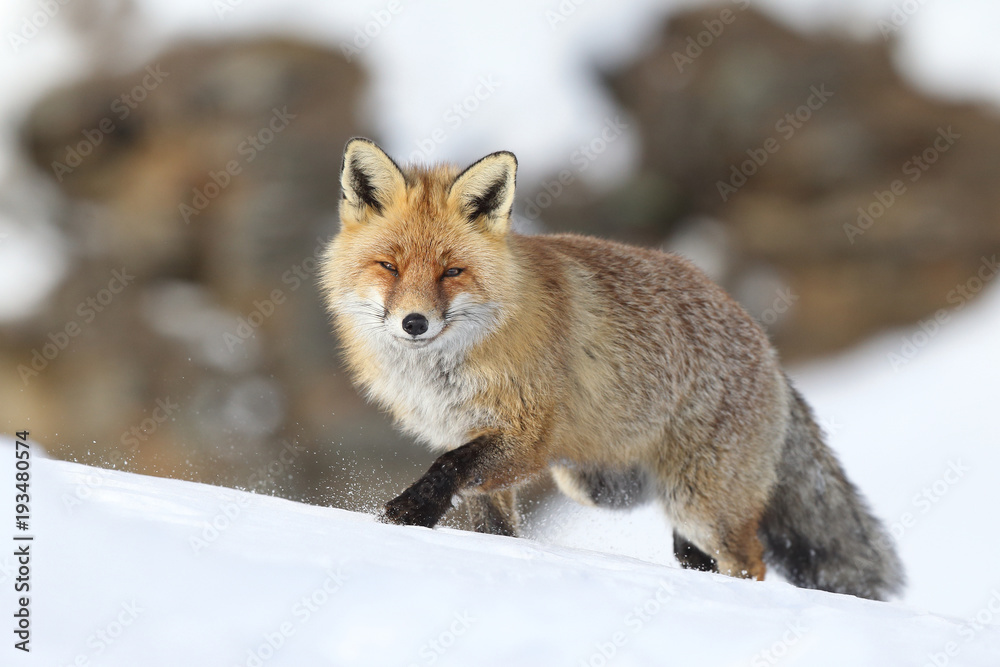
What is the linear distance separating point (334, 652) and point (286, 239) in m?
12.1

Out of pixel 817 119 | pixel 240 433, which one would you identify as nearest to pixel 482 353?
pixel 240 433

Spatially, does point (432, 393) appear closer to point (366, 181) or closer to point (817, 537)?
point (366, 181)

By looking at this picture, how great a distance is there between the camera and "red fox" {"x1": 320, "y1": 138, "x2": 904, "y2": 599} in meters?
3.64

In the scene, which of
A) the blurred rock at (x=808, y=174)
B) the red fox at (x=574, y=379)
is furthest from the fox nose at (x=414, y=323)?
the blurred rock at (x=808, y=174)

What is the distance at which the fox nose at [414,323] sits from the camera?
3.37 m

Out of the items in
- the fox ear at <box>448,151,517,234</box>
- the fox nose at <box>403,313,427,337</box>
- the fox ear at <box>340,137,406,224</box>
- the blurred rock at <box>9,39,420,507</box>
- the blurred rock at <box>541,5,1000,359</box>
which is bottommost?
the blurred rock at <box>9,39,420,507</box>

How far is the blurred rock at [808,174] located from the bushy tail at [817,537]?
31.9 feet

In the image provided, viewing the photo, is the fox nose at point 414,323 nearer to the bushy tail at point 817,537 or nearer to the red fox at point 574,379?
the red fox at point 574,379

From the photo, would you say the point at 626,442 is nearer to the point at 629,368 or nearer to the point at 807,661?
the point at 629,368

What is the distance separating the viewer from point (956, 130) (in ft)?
48.1

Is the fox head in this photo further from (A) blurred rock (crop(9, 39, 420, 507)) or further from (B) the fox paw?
(A) blurred rock (crop(9, 39, 420, 507))

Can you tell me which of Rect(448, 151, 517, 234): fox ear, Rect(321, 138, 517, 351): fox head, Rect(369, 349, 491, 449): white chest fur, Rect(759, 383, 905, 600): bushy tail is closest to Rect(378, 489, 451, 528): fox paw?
Rect(369, 349, 491, 449): white chest fur

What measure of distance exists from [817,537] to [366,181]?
3.14 metres

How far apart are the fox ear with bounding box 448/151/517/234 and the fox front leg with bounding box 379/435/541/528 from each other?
979 millimetres
